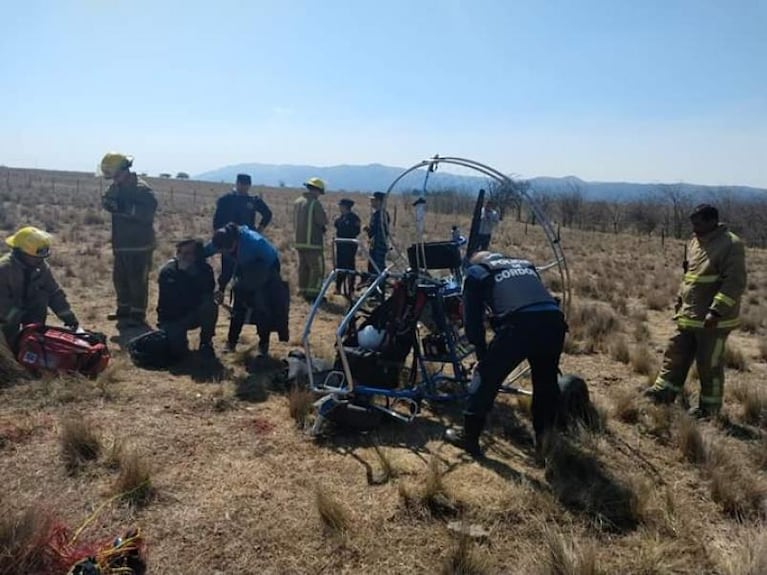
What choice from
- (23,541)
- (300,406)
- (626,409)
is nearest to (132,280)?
(300,406)

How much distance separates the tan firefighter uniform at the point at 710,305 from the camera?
19.9 feet

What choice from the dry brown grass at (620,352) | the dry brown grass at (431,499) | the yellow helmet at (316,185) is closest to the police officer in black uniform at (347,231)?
the yellow helmet at (316,185)

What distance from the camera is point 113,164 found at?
8.73 m

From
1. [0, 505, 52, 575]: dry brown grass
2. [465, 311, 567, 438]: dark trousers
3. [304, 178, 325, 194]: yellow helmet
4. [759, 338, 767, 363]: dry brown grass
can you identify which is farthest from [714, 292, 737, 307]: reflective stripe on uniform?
[304, 178, 325, 194]: yellow helmet

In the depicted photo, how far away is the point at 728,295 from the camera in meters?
6.04

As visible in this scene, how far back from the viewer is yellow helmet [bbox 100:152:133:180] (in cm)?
872

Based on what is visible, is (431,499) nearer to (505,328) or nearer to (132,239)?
(505,328)

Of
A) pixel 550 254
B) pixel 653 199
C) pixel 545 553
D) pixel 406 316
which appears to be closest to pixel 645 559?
pixel 545 553

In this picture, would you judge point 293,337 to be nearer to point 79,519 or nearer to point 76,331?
point 76,331

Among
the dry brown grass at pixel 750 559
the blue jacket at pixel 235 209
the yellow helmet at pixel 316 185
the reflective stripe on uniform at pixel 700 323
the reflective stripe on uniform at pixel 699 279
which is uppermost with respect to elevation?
the yellow helmet at pixel 316 185

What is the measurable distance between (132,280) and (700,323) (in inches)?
301

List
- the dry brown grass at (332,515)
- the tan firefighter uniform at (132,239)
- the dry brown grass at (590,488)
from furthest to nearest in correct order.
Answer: the tan firefighter uniform at (132,239)
the dry brown grass at (590,488)
the dry brown grass at (332,515)

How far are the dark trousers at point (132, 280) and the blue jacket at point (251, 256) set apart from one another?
243 centimetres

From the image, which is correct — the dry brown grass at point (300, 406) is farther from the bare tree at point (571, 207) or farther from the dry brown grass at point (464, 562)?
the bare tree at point (571, 207)
